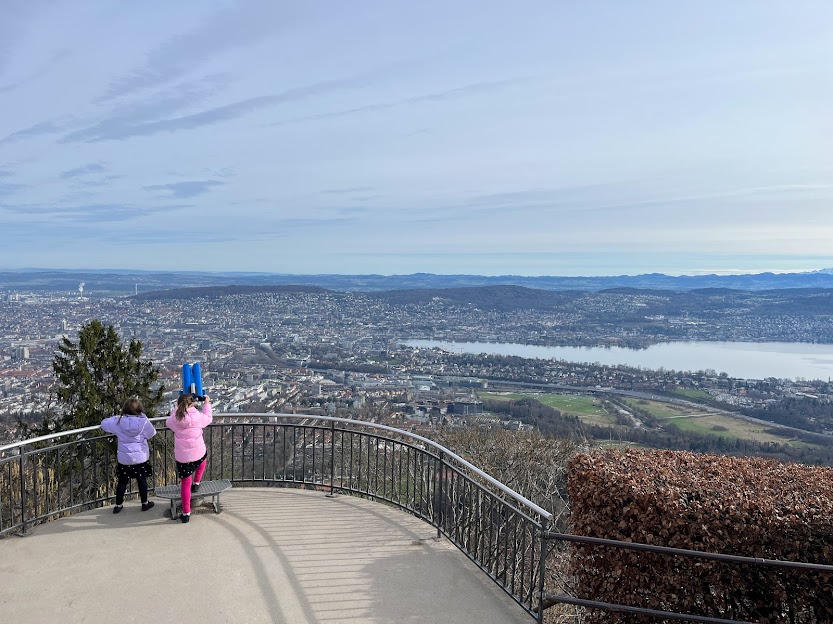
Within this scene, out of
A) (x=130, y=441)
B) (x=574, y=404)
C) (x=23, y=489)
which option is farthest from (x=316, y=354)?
(x=23, y=489)

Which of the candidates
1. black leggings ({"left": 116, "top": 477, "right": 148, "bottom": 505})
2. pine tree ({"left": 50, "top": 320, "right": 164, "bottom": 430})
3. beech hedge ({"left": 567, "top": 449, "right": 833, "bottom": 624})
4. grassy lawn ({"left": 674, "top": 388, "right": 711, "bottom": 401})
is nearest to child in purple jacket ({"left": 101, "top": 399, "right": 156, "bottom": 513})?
black leggings ({"left": 116, "top": 477, "right": 148, "bottom": 505})

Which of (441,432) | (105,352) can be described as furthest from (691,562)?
(105,352)

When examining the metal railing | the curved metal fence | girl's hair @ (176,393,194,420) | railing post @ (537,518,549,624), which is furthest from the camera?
girl's hair @ (176,393,194,420)

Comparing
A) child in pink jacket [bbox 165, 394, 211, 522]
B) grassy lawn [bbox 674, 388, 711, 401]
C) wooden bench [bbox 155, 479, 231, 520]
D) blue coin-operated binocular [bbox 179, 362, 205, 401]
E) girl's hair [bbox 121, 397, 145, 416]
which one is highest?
blue coin-operated binocular [bbox 179, 362, 205, 401]

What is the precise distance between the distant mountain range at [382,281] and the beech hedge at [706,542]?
76.5m

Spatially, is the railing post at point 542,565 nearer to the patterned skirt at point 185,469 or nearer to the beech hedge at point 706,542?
the beech hedge at point 706,542

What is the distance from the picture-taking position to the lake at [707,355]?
53562 mm

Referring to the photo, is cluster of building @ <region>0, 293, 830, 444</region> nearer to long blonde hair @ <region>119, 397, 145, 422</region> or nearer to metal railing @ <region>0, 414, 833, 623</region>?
metal railing @ <region>0, 414, 833, 623</region>

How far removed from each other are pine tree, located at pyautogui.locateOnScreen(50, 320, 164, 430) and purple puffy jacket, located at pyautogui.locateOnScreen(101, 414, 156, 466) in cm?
626

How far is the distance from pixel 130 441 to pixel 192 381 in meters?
0.94

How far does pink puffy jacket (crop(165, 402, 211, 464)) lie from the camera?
6582 mm

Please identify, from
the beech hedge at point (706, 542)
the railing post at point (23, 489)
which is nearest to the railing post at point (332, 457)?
the railing post at point (23, 489)

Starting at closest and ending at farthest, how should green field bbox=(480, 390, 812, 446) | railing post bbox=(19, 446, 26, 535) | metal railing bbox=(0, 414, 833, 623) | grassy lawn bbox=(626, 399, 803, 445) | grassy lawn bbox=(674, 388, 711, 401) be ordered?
metal railing bbox=(0, 414, 833, 623), railing post bbox=(19, 446, 26, 535), grassy lawn bbox=(626, 399, 803, 445), green field bbox=(480, 390, 812, 446), grassy lawn bbox=(674, 388, 711, 401)

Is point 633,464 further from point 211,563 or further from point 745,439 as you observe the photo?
point 745,439
